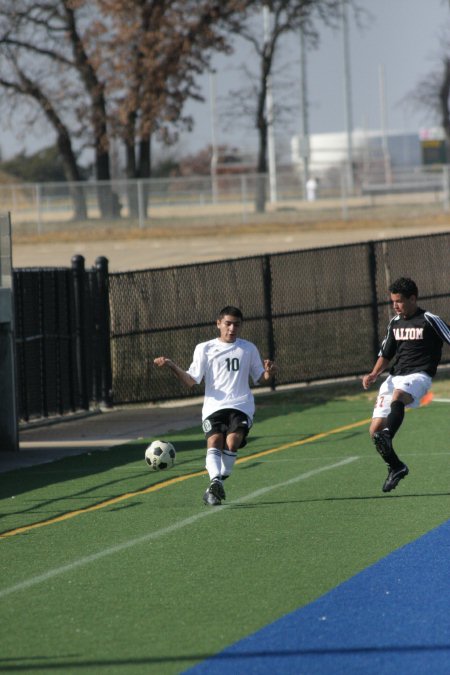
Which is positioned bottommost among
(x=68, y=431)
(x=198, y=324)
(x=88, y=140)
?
(x=68, y=431)

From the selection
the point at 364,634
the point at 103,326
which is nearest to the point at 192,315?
the point at 103,326

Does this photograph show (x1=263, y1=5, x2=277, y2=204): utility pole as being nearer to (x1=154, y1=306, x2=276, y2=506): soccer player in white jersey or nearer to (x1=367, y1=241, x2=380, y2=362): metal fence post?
(x1=367, y1=241, x2=380, y2=362): metal fence post

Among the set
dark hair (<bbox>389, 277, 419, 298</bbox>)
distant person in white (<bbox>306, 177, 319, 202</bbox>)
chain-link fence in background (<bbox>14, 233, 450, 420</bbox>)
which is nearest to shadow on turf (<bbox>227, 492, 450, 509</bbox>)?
dark hair (<bbox>389, 277, 419, 298</bbox>)

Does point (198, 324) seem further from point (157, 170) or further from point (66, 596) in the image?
point (157, 170)

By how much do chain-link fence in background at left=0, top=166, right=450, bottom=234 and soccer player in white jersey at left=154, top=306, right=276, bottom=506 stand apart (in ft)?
99.5

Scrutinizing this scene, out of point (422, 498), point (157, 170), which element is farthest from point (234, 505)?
point (157, 170)

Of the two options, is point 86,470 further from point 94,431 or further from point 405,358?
point 405,358

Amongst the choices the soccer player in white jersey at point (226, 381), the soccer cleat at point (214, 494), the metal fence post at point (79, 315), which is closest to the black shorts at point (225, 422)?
the soccer player in white jersey at point (226, 381)

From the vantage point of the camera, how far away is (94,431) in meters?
19.2

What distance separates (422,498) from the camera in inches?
476

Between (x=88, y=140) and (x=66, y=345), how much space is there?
96.9 feet

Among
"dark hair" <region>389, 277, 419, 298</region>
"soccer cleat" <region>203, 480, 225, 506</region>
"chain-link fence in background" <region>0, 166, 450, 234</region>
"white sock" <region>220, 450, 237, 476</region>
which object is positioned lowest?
"soccer cleat" <region>203, 480, 225, 506</region>

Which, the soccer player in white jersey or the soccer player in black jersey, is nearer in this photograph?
the soccer player in white jersey

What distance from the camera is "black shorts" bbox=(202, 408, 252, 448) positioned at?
39.1 ft
